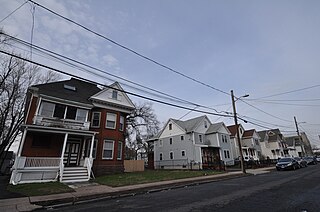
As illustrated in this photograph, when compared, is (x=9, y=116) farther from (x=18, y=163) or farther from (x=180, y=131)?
(x=180, y=131)

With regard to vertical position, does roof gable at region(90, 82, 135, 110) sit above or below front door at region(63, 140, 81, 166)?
above

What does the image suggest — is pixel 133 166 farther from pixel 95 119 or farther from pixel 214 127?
pixel 214 127

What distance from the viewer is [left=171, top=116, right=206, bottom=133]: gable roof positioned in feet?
107

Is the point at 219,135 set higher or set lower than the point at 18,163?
higher

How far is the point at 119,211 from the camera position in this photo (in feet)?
21.6

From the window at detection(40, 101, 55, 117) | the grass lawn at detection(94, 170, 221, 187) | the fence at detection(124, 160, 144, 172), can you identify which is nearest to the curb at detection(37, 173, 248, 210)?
the grass lawn at detection(94, 170, 221, 187)

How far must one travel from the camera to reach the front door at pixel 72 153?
1809 centimetres

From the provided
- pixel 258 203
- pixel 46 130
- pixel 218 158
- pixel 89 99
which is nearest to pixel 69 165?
pixel 46 130

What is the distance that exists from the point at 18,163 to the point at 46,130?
2.97 meters

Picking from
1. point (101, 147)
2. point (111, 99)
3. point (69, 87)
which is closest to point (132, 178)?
point (101, 147)

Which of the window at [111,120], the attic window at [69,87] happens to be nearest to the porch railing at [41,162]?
the window at [111,120]

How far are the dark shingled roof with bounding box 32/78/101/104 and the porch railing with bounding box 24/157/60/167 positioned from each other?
562 cm

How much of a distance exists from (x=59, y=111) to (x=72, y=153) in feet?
13.7

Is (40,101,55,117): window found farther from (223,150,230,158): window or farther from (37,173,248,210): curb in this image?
(223,150,230,158): window
